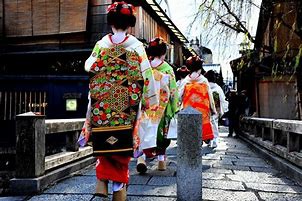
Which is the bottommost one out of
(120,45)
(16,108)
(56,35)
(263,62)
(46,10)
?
(16,108)

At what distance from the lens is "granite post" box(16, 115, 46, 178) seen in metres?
3.88

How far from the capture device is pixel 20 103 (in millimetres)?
11242

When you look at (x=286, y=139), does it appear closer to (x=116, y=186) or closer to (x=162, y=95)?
(x=162, y=95)

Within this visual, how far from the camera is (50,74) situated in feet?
38.7

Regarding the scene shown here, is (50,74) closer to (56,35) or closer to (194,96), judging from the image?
(56,35)

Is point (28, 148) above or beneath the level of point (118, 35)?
beneath

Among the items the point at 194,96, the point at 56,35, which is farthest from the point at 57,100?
the point at 194,96

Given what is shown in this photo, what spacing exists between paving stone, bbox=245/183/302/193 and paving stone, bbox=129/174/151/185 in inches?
57.4

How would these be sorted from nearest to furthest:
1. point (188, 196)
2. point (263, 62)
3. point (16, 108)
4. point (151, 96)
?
point (188, 196) < point (151, 96) < point (16, 108) < point (263, 62)

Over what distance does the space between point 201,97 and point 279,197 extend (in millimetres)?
3955

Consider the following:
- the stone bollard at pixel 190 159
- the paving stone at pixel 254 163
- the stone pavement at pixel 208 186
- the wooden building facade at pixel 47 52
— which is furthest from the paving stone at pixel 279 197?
→ the wooden building facade at pixel 47 52

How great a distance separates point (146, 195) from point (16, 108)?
8.67 metres

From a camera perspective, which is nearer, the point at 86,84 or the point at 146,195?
the point at 146,195

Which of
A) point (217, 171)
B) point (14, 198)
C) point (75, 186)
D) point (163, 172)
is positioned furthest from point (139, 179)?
point (14, 198)
